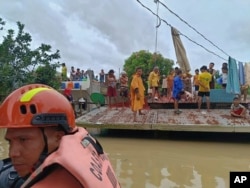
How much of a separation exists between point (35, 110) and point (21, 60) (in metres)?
11.7

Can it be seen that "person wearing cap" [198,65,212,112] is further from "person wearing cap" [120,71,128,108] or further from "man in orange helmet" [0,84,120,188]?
"man in orange helmet" [0,84,120,188]

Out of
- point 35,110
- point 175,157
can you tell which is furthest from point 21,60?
point 35,110

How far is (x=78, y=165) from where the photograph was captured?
108cm

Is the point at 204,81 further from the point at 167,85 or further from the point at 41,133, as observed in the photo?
the point at 41,133

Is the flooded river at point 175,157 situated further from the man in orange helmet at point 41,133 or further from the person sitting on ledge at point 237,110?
the man in orange helmet at point 41,133

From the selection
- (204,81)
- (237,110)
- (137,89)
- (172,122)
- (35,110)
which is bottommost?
(172,122)

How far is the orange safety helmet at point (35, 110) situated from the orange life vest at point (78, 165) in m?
0.13

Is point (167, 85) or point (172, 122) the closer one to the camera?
point (172, 122)

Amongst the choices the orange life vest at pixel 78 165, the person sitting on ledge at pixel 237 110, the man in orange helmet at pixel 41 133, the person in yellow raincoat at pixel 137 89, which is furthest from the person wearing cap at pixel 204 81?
the orange life vest at pixel 78 165

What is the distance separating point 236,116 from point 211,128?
4.97ft

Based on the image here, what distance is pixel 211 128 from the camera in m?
9.23

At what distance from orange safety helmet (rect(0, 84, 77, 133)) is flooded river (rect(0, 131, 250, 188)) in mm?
4016

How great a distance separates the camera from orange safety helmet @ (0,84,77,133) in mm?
1361

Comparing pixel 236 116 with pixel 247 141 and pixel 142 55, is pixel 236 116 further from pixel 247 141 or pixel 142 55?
pixel 142 55
